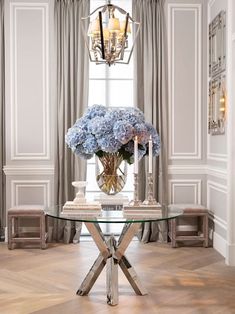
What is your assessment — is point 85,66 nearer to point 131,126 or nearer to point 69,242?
point 69,242

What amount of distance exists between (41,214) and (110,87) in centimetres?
187

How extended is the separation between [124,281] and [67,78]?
2768mm

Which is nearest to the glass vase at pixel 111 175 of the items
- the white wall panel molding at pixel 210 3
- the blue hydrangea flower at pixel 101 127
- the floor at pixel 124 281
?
the blue hydrangea flower at pixel 101 127

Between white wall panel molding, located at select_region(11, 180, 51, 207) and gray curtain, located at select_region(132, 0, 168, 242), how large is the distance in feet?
3.88

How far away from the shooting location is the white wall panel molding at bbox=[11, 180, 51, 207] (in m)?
6.05

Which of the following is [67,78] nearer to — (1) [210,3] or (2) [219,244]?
(1) [210,3]

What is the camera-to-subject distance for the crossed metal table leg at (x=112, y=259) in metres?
→ 3.66

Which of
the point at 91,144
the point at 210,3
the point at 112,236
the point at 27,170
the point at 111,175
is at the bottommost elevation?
the point at 112,236

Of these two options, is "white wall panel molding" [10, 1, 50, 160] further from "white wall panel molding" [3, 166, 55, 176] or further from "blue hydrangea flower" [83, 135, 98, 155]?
"blue hydrangea flower" [83, 135, 98, 155]

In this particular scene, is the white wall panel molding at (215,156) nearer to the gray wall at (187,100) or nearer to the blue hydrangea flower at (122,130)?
the gray wall at (187,100)

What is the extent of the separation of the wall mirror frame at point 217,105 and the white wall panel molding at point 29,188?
7.01ft

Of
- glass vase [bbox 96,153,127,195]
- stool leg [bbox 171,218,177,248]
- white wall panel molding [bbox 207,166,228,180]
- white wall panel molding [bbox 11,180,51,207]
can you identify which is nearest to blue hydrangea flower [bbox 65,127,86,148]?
glass vase [bbox 96,153,127,195]

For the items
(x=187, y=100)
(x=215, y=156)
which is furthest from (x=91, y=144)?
(x=187, y=100)

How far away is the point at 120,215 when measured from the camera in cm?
330
